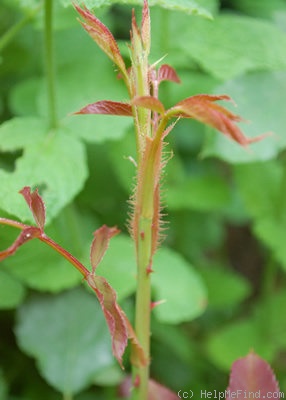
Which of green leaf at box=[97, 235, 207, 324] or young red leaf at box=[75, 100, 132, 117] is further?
green leaf at box=[97, 235, 207, 324]

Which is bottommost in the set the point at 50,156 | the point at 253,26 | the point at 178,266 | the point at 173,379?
the point at 173,379

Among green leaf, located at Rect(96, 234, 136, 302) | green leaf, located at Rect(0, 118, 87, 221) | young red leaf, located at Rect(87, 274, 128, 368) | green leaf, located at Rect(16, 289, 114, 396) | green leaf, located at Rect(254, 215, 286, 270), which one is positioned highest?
young red leaf, located at Rect(87, 274, 128, 368)

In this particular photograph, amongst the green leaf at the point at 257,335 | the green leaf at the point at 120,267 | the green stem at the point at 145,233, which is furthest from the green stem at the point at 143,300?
the green leaf at the point at 257,335

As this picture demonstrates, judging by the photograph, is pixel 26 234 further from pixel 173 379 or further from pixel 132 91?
pixel 173 379

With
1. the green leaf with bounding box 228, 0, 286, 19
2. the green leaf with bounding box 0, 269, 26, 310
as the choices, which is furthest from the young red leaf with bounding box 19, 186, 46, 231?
the green leaf with bounding box 228, 0, 286, 19

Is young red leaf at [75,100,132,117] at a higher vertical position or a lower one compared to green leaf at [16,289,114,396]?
higher

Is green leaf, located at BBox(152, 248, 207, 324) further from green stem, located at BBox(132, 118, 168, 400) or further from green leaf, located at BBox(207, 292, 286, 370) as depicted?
green stem, located at BBox(132, 118, 168, 400)

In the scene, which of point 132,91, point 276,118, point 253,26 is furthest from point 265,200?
point 132,91
